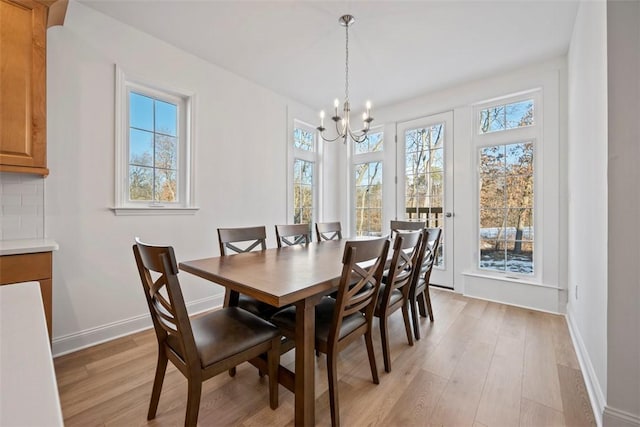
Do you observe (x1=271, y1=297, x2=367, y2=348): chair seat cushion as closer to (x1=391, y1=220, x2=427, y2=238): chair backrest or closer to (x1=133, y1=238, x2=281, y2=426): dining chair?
(x1=133, y1=238, x2=281, y2=426): dining chair

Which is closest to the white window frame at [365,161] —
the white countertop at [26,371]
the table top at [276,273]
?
the table top at [276,273]

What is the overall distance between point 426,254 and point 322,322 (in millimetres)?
1248

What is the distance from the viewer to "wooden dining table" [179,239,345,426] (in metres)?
1.23

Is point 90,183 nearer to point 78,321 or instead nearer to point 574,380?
point 78,321

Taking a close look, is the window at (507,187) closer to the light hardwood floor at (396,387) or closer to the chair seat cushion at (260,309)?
the light hardwood floor at (396,387)

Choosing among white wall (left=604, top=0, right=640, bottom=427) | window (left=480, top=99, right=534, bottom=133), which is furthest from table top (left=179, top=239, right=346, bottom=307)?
window (left=480, top=99, right=534, bottom=133)

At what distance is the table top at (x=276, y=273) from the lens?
1.22 metres

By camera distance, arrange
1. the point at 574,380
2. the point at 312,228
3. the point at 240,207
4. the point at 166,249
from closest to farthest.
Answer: the point at 166,249 < the point at 574,380 < the point at 240,207 < the point at 312,228

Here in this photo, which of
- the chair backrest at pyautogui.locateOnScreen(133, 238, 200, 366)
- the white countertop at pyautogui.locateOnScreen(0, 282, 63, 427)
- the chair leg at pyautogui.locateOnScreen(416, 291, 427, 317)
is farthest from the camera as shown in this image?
the chair leg at pyautogui.locateOnScreen(416, 291, 427, 317)

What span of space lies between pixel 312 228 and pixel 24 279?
3.22m

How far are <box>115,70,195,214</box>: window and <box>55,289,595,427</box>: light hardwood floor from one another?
1210 mm

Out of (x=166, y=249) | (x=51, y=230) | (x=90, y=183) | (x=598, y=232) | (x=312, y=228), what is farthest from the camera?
(x=312, y=228)

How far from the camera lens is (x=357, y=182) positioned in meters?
4.59

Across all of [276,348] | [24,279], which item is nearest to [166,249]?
[276,348]
